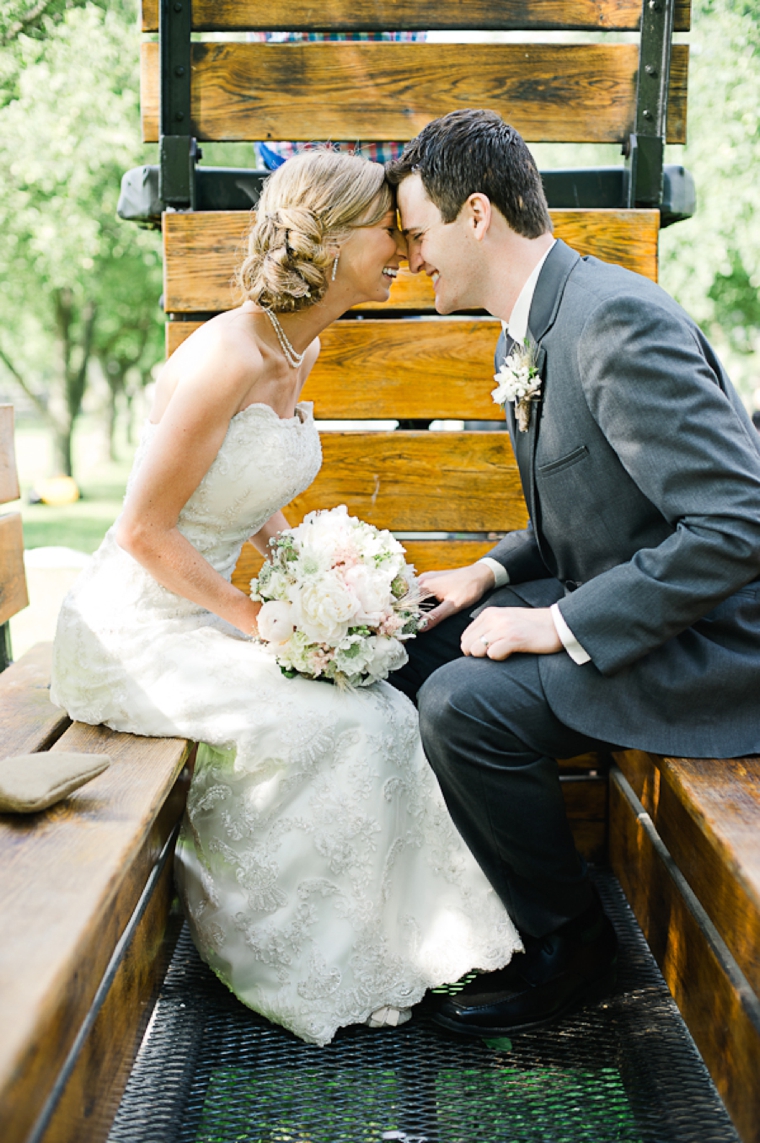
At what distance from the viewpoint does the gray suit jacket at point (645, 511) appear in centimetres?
210

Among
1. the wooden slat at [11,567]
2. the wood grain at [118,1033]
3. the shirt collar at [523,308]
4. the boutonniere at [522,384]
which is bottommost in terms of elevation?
the wood grain at [118,1033]

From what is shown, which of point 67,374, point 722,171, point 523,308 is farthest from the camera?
point 67,374

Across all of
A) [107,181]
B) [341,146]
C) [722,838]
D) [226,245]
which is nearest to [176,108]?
[226,245]

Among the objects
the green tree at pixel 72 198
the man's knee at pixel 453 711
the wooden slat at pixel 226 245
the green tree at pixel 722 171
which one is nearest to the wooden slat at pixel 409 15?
the wooden slat at pixel 226 245

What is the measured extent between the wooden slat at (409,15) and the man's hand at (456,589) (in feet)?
6.01

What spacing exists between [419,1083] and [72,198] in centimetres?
1305

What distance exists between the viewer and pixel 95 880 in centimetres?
167

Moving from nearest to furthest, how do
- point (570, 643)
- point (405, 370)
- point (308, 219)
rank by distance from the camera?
point (570, 643) < point (308, 219) < point (405, 370)

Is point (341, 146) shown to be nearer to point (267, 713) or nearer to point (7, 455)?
point (7, 455)

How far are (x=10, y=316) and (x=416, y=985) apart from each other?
18934 mm

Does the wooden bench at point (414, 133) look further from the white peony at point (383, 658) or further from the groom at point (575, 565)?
the white peony at point (383, 658)

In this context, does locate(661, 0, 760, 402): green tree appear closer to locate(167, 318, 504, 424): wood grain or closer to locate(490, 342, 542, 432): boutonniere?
locate(167, 318, 504, 424): wood grain

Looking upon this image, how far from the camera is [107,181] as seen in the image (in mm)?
13008

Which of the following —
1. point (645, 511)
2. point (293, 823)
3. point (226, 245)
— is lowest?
point (293, 823)
